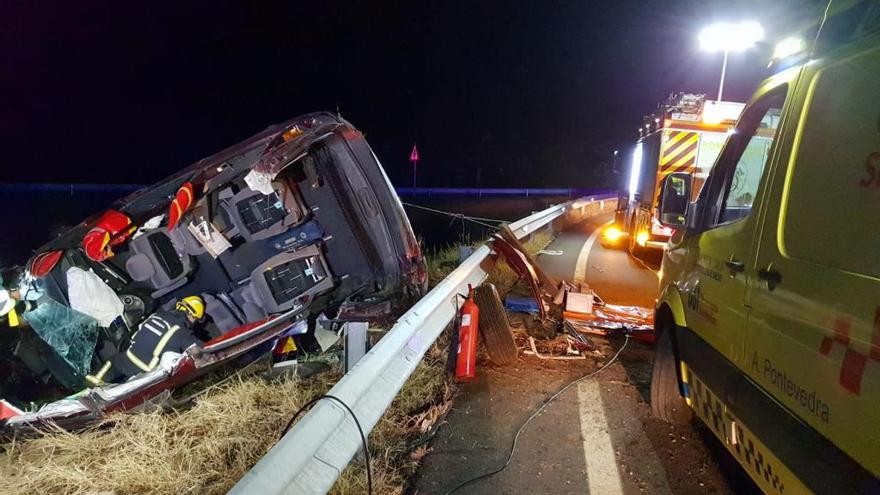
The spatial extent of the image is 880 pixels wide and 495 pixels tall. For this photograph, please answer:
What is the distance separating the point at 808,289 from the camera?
5.49ft

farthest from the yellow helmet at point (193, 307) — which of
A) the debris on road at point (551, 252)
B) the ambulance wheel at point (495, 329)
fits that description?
the debris on road at point (551, 252)

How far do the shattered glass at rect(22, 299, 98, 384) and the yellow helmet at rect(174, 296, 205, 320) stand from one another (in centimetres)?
58

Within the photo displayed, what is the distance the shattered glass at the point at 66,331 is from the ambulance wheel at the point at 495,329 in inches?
115

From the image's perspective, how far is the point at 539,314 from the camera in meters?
5.04

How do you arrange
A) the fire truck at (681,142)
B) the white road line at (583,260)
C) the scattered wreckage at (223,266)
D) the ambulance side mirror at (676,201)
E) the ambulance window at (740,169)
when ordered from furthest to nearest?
the fire truck at (681,142), the white road line at (583,260), the scattered wreckage at (223,266), the ambulance side mirror at (676,201), the ambulance window at (740,169)

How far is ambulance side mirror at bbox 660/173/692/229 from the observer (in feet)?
9.95

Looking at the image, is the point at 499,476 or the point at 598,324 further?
the point at 598,324

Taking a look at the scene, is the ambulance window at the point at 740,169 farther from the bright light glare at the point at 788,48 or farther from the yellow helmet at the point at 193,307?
the yellow helmet at the point at 193,307

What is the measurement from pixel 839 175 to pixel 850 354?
63 cm

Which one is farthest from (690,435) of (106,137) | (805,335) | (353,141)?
(106,137)

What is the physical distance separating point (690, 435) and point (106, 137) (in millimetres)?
57589

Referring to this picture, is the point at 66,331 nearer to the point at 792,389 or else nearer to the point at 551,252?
the point at 792,389

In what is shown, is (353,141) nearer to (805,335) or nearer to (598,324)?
(598,324)

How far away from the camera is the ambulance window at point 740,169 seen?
2.63 meters
